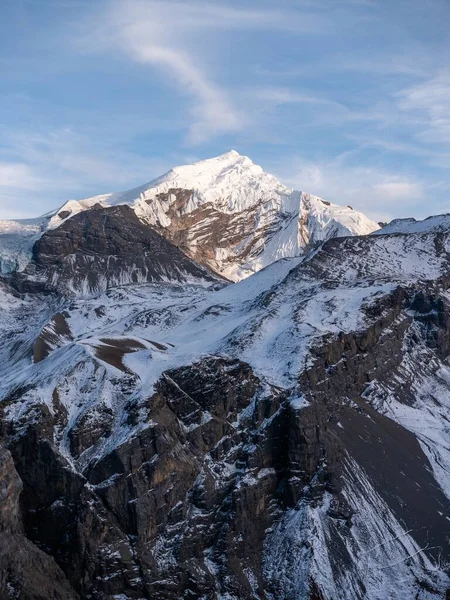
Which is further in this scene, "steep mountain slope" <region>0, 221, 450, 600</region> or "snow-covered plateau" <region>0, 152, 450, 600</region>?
"steep mountain slope" <region>0, 221, 450, 600</region>

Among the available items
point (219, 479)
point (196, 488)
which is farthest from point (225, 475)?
point (196, 488)

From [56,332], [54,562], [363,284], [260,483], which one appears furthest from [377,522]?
[56,332]

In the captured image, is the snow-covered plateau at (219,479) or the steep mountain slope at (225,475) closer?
the snow-covered plateau at (219,479)

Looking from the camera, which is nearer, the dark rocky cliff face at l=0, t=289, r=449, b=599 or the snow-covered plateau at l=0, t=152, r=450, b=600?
the dark rocky cliff face at l=0, t=289, r=449, b=599

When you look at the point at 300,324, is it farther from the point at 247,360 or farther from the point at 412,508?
the point at 412,508

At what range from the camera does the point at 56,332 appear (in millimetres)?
198250

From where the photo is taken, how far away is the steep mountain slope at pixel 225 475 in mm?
109250

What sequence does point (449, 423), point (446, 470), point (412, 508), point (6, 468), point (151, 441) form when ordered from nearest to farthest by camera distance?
point (6, 468), point (151, 441), point (412, 508), point (446, 470), point (449, 423)

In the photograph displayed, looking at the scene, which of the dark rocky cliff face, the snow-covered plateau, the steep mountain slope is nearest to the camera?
the dark rocky cliff face

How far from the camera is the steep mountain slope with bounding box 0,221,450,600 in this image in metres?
109

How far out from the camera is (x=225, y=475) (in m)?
122

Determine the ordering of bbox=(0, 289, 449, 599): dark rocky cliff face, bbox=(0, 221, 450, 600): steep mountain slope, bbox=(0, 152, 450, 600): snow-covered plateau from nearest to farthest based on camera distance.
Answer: bbox=(0, 289, 449, 599): dark rocky cliff face < bbox=(0, 152, 450, 600): snow-covered plateau < bbox=(0, 221, 450, 600): steep mountain slope

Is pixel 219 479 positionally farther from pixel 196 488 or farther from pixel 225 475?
pixel 196 488

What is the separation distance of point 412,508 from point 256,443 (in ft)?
76.8
